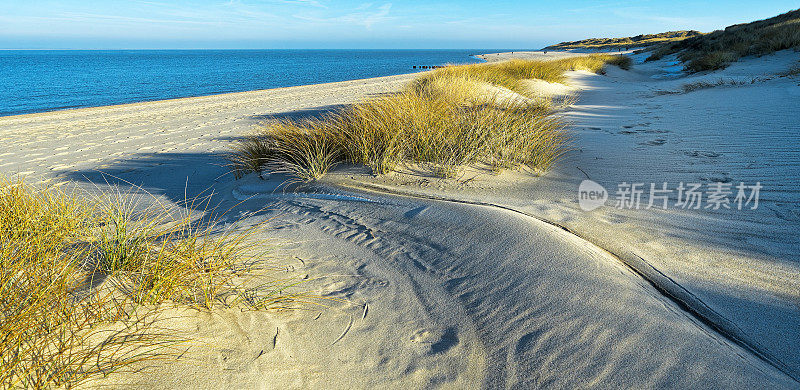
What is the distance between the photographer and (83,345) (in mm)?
1384

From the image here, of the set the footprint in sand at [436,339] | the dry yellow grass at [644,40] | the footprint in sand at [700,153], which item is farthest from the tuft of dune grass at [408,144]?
the dry yellow grass at [644,40]

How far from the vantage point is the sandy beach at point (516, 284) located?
1.52 meters

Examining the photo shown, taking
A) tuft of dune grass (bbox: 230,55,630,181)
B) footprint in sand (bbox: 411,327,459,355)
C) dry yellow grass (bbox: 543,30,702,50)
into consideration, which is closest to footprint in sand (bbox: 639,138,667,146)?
tuft of dune grass (bbox: 230,55,630,181)

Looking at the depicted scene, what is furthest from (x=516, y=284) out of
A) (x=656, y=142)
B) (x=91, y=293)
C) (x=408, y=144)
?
(x=656, y=142)

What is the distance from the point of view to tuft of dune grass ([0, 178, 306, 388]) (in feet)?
4.23

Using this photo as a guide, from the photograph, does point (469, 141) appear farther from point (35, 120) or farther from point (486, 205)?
point (35, 120)

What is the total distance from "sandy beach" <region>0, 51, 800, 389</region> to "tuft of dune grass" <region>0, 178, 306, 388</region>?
102 millimetres

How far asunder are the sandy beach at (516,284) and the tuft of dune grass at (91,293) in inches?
4.0

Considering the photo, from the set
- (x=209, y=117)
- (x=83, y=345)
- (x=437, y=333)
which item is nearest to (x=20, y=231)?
(x=83, y=345)

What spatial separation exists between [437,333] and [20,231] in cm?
218

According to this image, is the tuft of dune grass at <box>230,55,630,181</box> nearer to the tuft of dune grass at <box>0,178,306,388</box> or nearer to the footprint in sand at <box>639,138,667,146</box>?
the footprint in sand at <box>639,138,667,146</box>

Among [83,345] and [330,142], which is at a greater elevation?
[330,142]

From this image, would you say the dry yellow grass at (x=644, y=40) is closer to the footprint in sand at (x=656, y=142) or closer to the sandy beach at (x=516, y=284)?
the footprint in sand at (x=656, y=142)

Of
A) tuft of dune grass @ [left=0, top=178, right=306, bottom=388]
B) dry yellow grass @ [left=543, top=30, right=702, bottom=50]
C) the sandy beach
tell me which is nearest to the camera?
tuft of dune grass @ [left=0, top=178, right=306, bottom=388]
